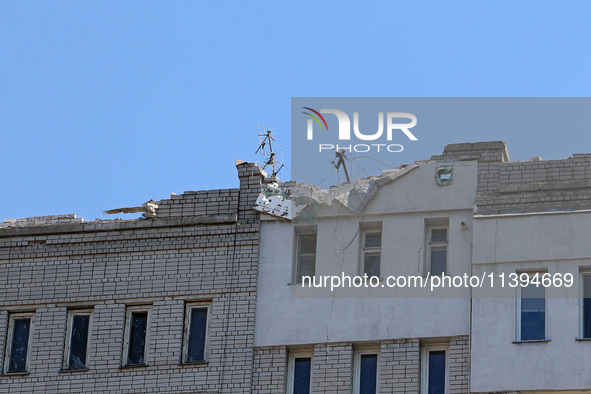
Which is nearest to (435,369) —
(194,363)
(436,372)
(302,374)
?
(436,372)

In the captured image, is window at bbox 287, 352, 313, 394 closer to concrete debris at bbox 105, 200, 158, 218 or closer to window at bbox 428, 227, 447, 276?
window at bbox 428, 227, 447, 276

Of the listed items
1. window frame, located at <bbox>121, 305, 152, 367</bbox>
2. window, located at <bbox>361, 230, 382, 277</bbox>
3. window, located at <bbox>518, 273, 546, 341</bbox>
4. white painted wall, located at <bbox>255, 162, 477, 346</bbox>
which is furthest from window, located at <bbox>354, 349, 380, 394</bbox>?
window frame, located at <bbox>121, 305, 152, 367</bbox>

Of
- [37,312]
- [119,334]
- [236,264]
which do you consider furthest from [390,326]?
[37,312]

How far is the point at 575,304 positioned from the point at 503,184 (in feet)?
10.7

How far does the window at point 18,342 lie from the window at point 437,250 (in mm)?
9338

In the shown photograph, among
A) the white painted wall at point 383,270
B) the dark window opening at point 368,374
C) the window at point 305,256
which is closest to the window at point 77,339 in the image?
the white painted wall at point 383,270

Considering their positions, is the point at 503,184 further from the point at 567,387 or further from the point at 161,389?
the point at 161,389

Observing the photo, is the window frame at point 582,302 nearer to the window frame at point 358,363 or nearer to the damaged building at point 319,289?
the damaged building at point 319,289

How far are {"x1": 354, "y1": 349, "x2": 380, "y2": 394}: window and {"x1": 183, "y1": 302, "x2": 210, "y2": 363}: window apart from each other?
3406 millimetres

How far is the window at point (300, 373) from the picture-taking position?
96.4 feet

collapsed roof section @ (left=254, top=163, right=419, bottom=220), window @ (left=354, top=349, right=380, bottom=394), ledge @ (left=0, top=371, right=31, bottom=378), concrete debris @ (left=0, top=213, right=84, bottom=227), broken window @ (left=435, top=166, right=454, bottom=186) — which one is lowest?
ledge @ (left=0, top=371, right=31, bottom=378)

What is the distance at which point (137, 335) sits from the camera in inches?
1205

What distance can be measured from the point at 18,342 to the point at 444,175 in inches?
414

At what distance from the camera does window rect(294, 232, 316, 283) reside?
99.8 feet
